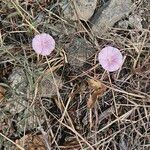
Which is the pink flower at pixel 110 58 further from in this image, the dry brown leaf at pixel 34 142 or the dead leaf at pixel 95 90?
the dry brown leaf at pixel 34 142

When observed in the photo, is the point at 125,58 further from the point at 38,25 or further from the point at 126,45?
the point at 38,25

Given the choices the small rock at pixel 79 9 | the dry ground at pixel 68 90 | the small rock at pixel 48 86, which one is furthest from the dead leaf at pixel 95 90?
the small rock at pixel 79 9

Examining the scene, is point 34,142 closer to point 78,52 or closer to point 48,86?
point 48,86

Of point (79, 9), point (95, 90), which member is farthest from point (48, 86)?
A: point (79, 9)

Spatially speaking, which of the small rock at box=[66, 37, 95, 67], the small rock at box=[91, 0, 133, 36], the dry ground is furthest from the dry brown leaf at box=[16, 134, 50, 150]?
the small rock at box=[91, 0, 133, 36]

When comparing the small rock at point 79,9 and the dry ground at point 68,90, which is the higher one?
the small rock at point 79,9

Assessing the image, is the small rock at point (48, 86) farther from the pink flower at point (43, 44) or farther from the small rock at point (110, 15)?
the small rock at point (110, 15)

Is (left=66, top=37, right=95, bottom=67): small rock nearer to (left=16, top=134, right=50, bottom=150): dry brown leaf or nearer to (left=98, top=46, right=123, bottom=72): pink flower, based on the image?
(left=98, top=46, right=123, bottom=72): pink flower

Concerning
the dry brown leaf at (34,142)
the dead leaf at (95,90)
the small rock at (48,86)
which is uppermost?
the small rock at (48,86)

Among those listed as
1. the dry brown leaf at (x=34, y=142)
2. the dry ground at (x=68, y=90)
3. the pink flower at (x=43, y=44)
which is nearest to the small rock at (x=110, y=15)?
the dry ground at (x=68, y=90)
